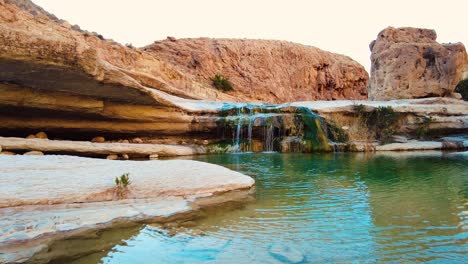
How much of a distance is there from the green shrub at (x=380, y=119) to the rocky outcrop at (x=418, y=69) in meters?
5.48

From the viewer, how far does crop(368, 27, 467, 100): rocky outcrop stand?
19.3 m

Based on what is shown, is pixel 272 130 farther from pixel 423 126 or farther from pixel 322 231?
pixel 322 231

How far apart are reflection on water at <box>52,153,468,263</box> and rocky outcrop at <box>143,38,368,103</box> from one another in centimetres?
2736

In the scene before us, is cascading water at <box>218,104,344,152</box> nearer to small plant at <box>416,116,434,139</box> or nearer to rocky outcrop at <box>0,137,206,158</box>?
rocky outcrop at <box>0,137,206,158</box>

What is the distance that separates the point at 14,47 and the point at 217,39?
30.3 metres

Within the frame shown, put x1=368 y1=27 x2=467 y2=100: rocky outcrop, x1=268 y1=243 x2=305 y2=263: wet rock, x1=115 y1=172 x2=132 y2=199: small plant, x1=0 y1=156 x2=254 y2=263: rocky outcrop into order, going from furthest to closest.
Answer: x1=368 y1=27 x2=467 y2=100: rocky outcrop
x1=115 y1=172 x2=132 y2=199: small plant
x1=0 y1=156 x2=254 y2=263: rocky outcrop
x1=268 y1=243 x2=305 y2=263: wet rock

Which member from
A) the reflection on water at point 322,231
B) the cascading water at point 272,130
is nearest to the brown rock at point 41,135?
the cascading water at point 272,130

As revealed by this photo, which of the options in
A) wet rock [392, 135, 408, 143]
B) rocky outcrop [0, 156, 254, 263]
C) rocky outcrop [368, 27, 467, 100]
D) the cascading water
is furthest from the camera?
rocky outcrop [368, 27, 467, 100]

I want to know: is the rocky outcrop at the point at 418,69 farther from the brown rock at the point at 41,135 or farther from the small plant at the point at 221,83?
the brown rock at the point at 41,135

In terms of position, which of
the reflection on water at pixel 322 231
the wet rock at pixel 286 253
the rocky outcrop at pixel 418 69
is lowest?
the wet rock at pixel 286 253

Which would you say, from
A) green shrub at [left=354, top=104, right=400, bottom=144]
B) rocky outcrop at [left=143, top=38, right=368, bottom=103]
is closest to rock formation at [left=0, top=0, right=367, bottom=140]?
rocky outcrop at [left=143, top=38, right=368, bottom=103]

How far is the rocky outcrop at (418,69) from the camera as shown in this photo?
19.3m

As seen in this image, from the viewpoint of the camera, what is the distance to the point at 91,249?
9.04ft

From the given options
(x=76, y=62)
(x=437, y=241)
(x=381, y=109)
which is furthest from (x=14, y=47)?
(x=381, y=109)
